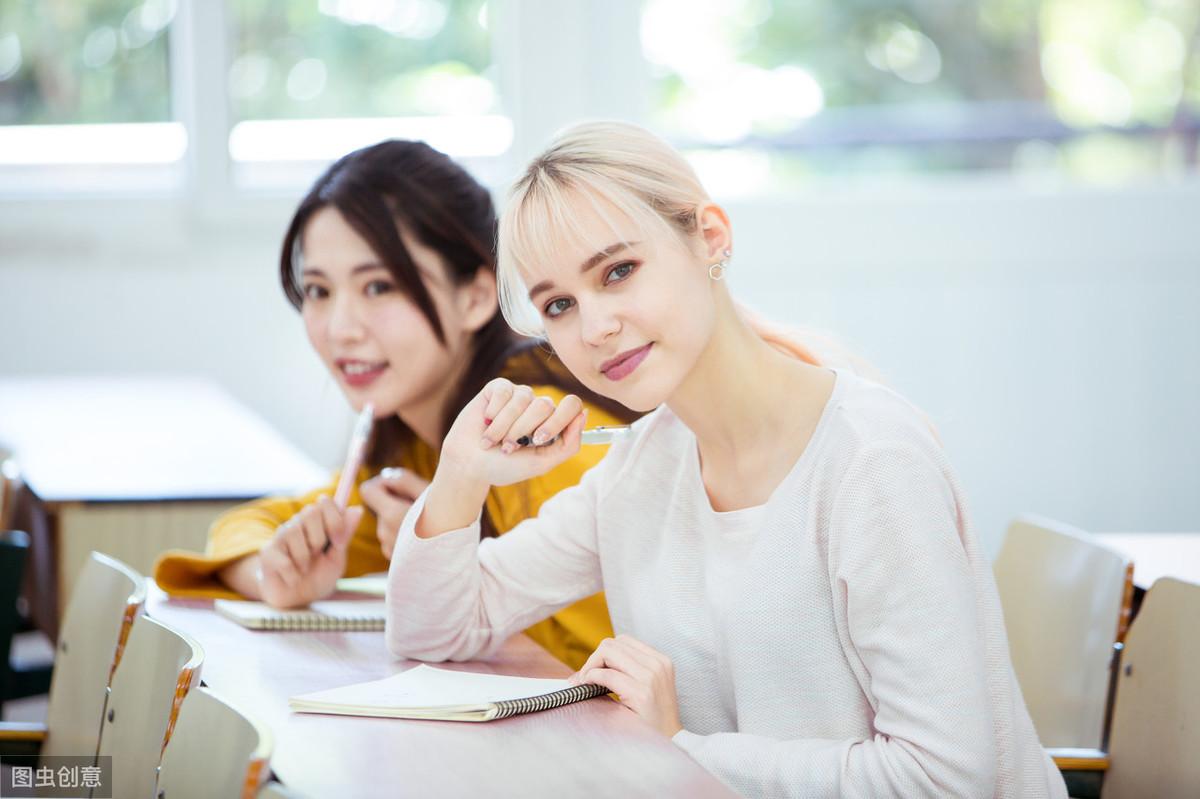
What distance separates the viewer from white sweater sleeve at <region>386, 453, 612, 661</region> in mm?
1382

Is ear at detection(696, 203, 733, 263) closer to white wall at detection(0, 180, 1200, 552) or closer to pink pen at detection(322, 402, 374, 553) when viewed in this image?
pink pen at detection(322, 402, 374, 553)

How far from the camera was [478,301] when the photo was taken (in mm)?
1836

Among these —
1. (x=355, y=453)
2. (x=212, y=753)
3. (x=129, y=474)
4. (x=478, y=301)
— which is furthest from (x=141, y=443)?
(x=212, y=753)

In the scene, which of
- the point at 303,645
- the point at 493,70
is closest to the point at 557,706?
the point at 303,645

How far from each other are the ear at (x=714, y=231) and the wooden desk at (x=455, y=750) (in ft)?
1.41

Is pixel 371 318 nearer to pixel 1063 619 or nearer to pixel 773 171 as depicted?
pixel 1063 619

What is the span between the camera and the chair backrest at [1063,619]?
1.64 meters

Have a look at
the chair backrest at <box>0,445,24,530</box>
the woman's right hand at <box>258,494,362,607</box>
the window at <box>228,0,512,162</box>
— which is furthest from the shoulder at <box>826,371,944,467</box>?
the window at <box>228,0,512,162</box>

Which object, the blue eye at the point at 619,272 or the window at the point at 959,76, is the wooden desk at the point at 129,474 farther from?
the window at the point at 959,76

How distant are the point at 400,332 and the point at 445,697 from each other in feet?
2.29

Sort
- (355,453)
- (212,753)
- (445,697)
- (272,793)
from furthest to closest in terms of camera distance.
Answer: (355,453) → (445,697) → (212,753) → (272,793)

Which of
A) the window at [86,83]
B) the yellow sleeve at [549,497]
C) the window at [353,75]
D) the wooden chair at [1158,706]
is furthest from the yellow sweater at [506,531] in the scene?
the window at [86,83]

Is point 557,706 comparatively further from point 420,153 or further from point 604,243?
point 420,153

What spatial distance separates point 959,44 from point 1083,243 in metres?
0.71
